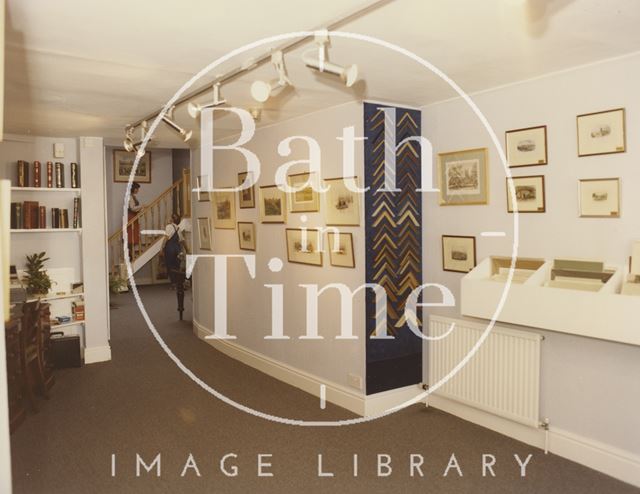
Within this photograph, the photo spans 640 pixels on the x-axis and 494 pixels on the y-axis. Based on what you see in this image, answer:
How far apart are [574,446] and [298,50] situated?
2876 millimetres

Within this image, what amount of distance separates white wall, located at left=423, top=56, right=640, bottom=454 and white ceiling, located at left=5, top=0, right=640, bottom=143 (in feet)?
0.55

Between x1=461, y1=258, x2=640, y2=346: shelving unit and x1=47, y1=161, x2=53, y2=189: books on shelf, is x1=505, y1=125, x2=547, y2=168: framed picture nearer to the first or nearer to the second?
x1=461, y1=258, x2=640, y2=346: shelving unit

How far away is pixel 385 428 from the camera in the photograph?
3994mm

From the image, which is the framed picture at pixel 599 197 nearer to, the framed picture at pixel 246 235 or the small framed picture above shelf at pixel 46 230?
the framed picture at pixel 246 235

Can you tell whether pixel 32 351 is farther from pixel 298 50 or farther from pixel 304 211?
pixel 298 50

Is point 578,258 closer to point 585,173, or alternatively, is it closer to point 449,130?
point 585,173

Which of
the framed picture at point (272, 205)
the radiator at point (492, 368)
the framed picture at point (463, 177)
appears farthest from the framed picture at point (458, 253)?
the framed picture at point (272, 205)

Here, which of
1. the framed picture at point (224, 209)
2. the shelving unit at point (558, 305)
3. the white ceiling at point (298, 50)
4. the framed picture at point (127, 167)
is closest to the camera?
the white ceiling at point (298, 50)

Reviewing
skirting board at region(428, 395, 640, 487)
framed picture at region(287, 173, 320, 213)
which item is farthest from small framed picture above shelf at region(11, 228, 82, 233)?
skirting board at region(428, 395, 640, 487)

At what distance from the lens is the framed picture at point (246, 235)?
563cm

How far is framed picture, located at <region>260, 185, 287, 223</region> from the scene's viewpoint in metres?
5.11

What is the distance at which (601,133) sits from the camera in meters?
3.24

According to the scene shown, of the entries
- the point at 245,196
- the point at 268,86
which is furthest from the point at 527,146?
the point at 245,196

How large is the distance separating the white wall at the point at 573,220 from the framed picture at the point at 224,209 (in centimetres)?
282
